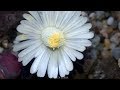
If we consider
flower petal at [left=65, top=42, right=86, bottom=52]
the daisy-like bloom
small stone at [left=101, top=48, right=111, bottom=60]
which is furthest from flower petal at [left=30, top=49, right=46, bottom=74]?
small stone at [left=101, top=48, right=111, bottom=60]

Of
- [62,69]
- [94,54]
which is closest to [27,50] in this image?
[62,69]

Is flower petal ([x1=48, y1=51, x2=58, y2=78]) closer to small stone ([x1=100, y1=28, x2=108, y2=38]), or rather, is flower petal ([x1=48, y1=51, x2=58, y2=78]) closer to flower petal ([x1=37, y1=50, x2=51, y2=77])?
flower petal ([x1=37, y1=50, x2=51, y2=77])

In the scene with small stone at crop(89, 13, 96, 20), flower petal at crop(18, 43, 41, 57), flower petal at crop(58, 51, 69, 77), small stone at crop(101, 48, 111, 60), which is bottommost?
flower petal at crop(58, 51, 69, 77)

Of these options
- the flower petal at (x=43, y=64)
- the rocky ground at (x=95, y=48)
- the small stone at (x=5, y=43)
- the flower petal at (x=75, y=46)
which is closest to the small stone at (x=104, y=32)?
the rocky ground at (x=95, y=48)

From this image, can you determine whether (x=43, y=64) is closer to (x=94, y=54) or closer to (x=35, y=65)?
(x=35, y=65)
